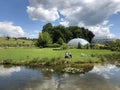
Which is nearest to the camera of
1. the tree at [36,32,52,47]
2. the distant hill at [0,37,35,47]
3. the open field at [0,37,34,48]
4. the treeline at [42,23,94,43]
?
the tree at [36,32,52,47]

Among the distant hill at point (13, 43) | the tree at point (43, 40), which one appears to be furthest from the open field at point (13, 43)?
the tree at point (43, 40)

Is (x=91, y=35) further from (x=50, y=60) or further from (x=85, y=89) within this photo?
(x=85, y=89)

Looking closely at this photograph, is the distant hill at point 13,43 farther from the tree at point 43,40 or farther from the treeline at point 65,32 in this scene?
the treeline at point 65,32

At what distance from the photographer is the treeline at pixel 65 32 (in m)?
94.7

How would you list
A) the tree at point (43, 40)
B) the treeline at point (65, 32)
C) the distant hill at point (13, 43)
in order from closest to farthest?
the tree at point (43, 40)
the distant hill at point (13, 43)
the treeline at point (65, 32)

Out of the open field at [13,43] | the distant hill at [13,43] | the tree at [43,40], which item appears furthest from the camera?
the distant hill at [13,43]

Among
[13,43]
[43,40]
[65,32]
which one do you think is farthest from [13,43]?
[65,32]

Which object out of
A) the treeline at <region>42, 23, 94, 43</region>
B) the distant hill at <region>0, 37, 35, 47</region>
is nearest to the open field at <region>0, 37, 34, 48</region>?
the distant hill at <region>0, 37, 35, 47</region>

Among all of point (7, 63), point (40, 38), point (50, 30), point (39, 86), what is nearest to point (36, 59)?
point (7, 63)

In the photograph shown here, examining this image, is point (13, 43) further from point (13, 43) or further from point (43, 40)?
point (43, 40)

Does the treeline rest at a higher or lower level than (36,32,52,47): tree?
higher

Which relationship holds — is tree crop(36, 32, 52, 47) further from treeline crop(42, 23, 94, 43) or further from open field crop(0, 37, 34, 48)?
treeline crop(42, 23, 94, 43)

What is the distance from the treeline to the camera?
94.7 metres

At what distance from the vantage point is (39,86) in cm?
1526
